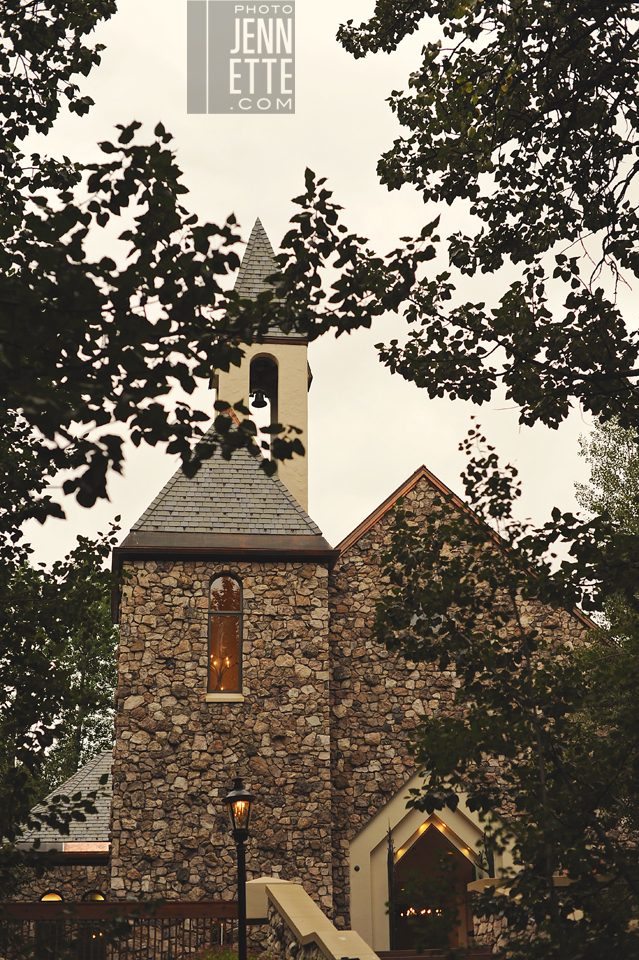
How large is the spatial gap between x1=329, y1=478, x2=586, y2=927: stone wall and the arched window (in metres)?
1.55

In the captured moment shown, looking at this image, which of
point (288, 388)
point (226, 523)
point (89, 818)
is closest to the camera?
point (226, 523)

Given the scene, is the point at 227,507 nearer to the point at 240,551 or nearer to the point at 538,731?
the point at 240,551

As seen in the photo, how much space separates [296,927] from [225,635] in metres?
5.40

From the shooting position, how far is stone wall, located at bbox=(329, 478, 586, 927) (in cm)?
1358

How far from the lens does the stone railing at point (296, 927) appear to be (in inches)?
305

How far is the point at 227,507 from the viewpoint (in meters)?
14.6

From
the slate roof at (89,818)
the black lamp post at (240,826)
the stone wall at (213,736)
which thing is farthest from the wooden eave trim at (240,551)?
the black lamp post at (240,826)

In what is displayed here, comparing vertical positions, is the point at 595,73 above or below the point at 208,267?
above

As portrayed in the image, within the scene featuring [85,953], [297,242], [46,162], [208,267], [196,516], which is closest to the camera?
[208,267]

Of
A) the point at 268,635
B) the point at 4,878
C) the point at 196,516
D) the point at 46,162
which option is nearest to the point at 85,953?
the point at 268,635

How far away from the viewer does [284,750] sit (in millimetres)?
13070

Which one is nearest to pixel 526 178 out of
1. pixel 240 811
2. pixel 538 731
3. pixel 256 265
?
pixel 538 731

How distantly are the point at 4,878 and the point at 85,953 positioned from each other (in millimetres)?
8275

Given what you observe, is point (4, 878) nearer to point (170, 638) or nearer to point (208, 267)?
point (208, 267)
